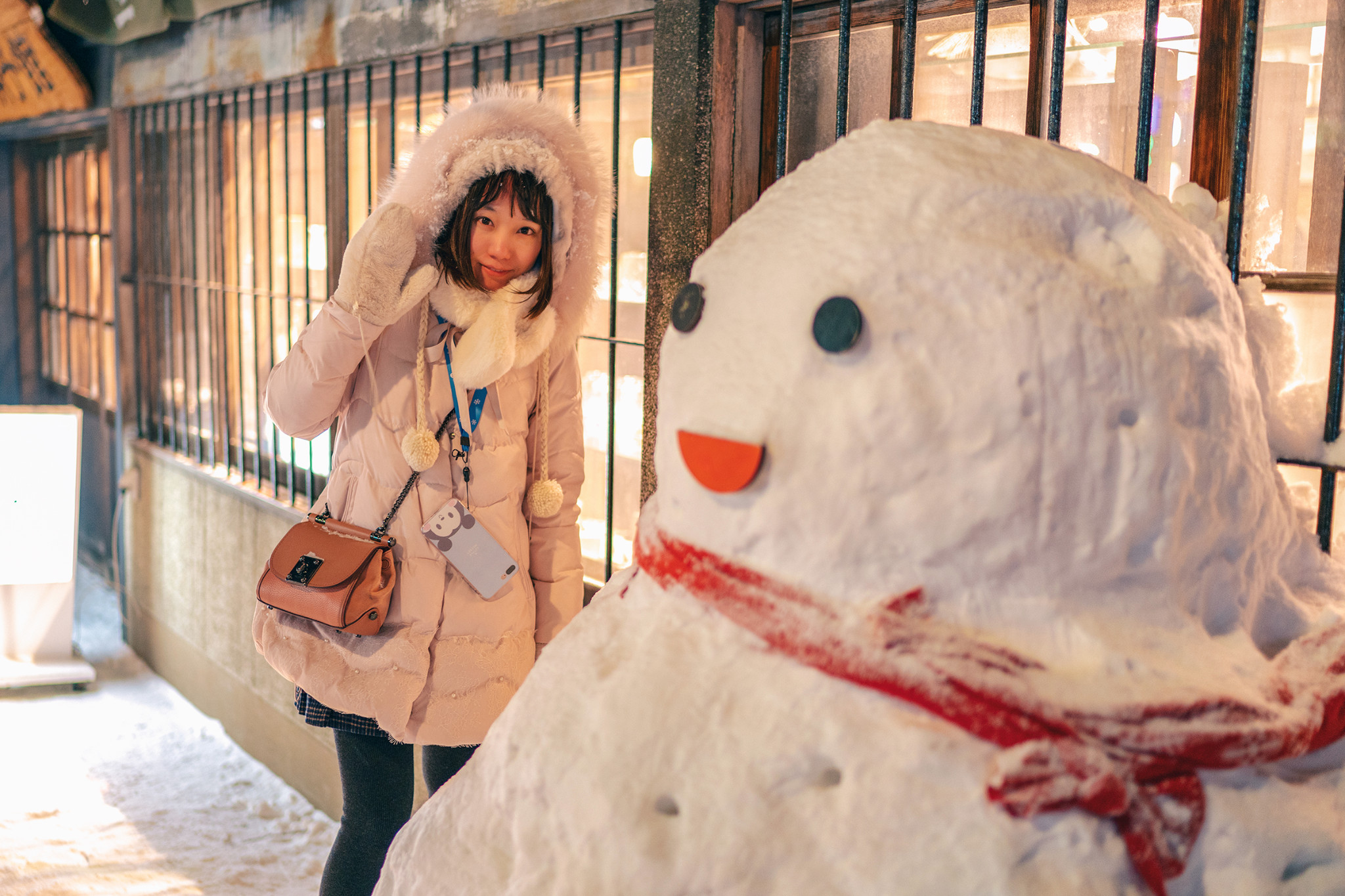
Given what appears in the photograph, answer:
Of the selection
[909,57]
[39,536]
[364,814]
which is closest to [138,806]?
[39,536]

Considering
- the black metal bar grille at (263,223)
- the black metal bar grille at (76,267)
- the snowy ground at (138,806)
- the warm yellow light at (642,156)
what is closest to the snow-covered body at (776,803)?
the black metal bar grille at (263,223)

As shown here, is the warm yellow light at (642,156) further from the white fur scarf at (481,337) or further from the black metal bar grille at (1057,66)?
the black metal bar grille at (1057,66)

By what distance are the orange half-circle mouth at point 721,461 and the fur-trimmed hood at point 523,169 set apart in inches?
42.9

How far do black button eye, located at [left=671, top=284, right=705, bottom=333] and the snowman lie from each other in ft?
0.09

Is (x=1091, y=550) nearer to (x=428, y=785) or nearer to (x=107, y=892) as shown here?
(x=428, y=785)

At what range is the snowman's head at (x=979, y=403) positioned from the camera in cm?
98

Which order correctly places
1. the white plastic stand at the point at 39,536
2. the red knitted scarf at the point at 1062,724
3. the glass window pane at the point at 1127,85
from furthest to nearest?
the white plastic stand at the point at 39,536
the glass window pane at the point at 1127,85
the red knitted scarf at the point at 1062,724

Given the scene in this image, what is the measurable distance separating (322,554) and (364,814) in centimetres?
53

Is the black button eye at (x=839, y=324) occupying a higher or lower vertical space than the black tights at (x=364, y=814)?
higher

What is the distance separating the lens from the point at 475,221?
6.88 ft

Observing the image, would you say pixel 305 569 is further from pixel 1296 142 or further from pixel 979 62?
pixel 1296 142

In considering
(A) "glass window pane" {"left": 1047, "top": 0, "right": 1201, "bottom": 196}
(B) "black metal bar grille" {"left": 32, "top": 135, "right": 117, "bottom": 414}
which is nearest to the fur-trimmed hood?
(A) "glass window pane" {"left": 1047, "top": 0, "right": 1201, "bottom": 196}

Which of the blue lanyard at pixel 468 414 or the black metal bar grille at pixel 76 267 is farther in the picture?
the black metal bar grille at pixel 76 267

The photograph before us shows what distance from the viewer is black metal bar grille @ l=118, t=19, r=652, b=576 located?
305 centimetres
